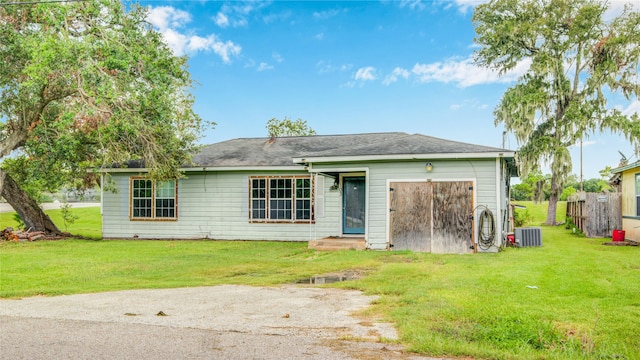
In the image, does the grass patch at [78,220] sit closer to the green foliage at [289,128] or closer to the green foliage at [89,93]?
the green foliage at [89,93]

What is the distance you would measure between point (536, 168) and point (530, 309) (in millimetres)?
21673

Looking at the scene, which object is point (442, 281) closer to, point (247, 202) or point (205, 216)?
point (247, 202)

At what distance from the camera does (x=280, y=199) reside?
53.3ft

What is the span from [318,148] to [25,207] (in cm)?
1026

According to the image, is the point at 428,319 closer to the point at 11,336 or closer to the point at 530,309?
the point at 530,309

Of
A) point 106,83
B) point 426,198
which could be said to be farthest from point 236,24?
point 426,198

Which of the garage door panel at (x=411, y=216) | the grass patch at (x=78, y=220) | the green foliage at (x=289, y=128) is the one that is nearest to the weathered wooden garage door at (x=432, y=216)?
the garage door panel at (x=411, y=216)

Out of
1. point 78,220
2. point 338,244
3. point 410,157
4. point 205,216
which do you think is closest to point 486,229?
point 410,157

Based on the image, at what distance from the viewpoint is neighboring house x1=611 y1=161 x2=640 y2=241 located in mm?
15828

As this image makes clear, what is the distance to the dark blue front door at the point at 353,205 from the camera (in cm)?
1501

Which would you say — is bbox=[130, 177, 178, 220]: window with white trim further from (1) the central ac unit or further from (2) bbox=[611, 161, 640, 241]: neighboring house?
(2) bbox=[611, 161, 640, 241]: neighboring house

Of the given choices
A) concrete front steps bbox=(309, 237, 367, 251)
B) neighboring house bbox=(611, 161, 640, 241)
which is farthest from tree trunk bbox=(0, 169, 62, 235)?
neighboring house bbox=(611, 161, 640, 241)

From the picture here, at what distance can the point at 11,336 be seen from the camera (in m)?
4.99

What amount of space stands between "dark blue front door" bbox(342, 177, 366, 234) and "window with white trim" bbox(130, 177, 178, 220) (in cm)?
595
